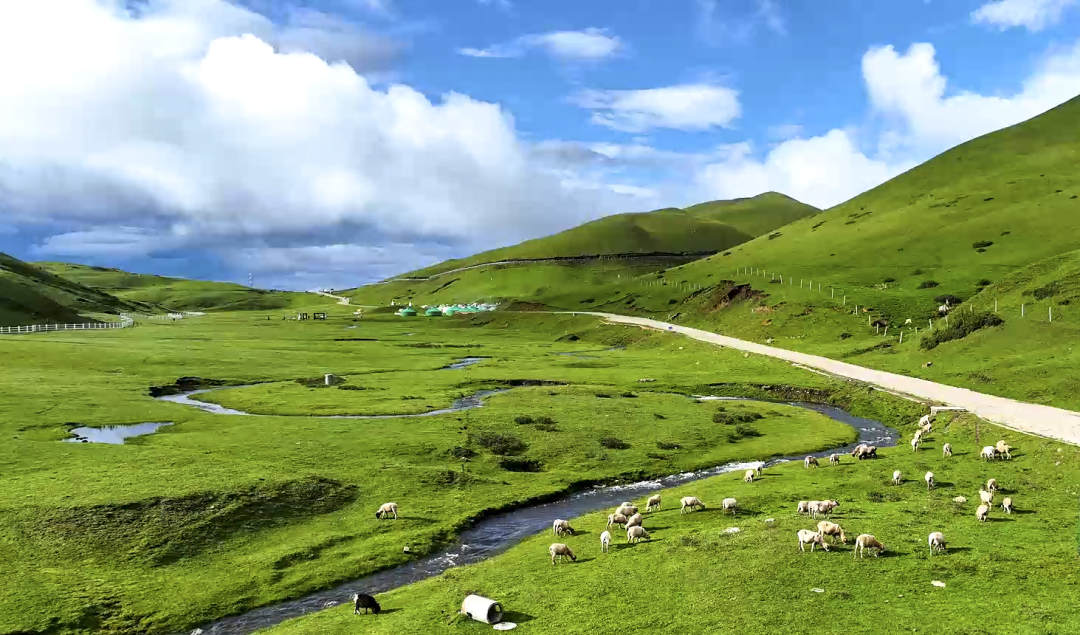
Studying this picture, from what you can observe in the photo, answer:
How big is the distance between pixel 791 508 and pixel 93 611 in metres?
33.2

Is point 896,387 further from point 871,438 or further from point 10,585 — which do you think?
point 10,585

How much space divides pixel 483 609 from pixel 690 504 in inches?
639

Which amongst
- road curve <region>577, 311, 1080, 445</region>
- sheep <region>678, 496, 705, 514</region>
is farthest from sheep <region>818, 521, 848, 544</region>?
road curve <region>577, 311, 1080, 445</region>

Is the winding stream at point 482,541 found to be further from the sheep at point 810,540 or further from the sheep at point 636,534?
the sheep at point 810,540

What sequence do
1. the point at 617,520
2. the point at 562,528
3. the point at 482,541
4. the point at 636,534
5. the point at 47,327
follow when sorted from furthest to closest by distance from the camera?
the point at 47,327 → the point at 482,541 → the point at 617,520 → the point at 562,528 → the point at 636,534

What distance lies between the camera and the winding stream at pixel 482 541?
27.8m

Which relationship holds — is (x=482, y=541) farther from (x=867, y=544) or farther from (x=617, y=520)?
(x=867, y=544)

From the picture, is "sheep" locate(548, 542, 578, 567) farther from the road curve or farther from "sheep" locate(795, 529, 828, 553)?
the road curve

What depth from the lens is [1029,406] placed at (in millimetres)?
55031

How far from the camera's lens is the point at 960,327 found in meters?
82.2

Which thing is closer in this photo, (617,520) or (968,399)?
(617,520)

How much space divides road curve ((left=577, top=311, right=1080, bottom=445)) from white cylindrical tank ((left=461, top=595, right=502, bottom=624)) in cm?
3930

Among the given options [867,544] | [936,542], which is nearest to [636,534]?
[867,544]

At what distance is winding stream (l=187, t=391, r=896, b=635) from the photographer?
27.8 meters
